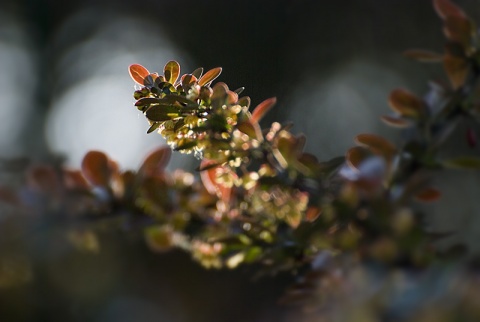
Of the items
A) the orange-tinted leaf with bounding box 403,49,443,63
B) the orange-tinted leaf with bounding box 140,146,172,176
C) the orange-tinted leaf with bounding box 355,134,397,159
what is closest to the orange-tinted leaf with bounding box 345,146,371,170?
the orange-tinted leaf with bounding box 355,134,397,159

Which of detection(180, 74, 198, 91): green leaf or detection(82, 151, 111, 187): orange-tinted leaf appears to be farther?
detection(82, 151, 111, 187): orange-tinted leaf

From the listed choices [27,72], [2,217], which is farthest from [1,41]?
[2,217]

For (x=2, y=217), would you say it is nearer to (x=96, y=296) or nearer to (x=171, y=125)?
(x=171, y=125)

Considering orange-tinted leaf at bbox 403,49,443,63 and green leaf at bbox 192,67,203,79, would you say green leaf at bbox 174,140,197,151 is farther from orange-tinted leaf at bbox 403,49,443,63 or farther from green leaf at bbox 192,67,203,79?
orange-tinted leaf at bbox 403,49,443,63

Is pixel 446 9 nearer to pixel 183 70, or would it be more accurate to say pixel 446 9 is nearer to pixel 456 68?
pixel 456 68

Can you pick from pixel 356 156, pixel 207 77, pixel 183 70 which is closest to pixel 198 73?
pixel 207 77
